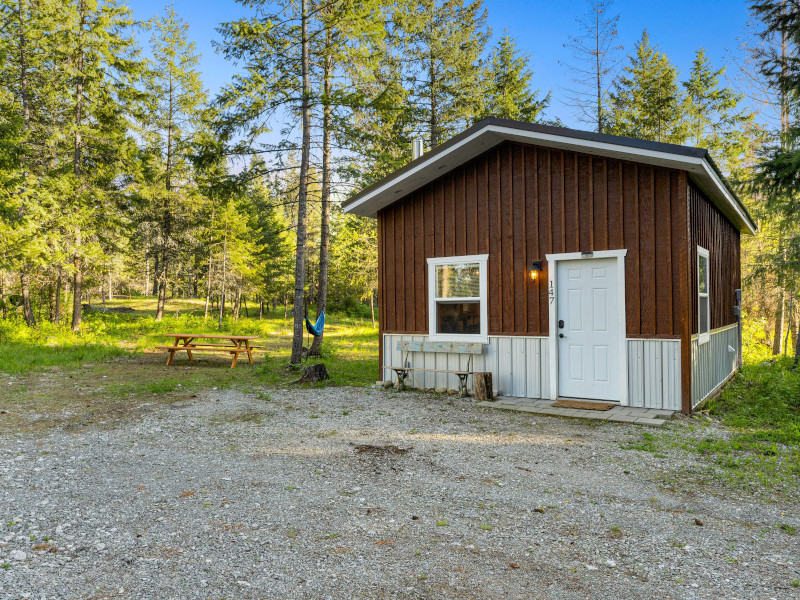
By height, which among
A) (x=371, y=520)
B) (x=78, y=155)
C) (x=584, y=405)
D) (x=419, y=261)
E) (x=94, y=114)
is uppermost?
(x=94, y=114)

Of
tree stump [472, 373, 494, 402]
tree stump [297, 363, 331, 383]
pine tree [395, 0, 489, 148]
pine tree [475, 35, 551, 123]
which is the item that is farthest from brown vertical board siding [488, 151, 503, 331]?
pine tree [475, 35, 551, 123]

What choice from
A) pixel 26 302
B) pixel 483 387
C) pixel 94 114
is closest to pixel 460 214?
pixel 483 387

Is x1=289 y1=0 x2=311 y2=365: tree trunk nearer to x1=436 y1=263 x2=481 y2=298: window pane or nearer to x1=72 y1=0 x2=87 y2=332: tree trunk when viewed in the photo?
x1=436 y1=263 x2=481 y2=298: window pane

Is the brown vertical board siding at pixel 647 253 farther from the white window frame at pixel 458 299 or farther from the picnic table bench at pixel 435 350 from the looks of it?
the picnic table bench at pixel 435 350

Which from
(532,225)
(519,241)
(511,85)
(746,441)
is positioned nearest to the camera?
(746,441)

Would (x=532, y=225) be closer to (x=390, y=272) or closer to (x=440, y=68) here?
(x=390, y=272)

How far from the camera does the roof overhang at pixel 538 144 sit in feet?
22.0

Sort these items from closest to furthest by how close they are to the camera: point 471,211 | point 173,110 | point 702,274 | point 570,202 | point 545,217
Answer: point 570,202 → point 545,217 → point 702,274 → point 471,211 → point 173,110

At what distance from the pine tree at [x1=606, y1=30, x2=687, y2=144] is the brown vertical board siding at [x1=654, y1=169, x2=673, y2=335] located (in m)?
14.0

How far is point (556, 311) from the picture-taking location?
Result: 7953 millimetres

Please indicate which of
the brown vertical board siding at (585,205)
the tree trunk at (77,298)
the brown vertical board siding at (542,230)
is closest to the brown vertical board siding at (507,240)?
the brown vertical board siding at (542,230)

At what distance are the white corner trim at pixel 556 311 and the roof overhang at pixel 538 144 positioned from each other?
1.41 meters

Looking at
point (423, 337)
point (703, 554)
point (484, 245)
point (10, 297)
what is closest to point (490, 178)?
point (484, 245)

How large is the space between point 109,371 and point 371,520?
32.5 ft
